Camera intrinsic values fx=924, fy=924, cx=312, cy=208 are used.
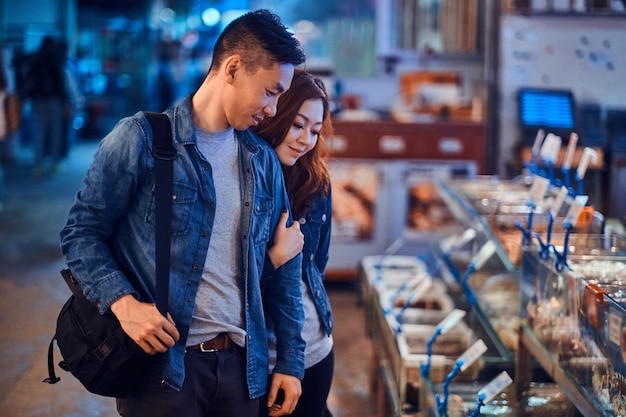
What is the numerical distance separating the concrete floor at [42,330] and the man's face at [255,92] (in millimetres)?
2685

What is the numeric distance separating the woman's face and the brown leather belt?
0.67 meters

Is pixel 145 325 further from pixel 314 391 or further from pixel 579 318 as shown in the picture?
pixel 579 318

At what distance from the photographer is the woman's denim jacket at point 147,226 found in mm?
2152

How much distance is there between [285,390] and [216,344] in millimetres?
284

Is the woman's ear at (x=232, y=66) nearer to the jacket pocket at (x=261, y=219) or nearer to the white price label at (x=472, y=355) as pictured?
the jacket pocket at (x=261, y=219)

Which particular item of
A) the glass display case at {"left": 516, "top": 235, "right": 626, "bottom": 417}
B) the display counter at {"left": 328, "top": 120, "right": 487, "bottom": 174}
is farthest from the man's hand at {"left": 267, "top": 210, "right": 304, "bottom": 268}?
the display counter at {"left": 328, "top": 120, "right": 487, "bottom": 174}

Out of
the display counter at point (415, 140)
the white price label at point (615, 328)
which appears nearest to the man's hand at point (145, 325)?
the white price label at point (615, 328)

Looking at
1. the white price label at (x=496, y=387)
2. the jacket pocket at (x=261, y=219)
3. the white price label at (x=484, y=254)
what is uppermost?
the jacket pocket at (x=261, y=219)

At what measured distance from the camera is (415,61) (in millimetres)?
7930

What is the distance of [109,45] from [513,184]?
18977 mm

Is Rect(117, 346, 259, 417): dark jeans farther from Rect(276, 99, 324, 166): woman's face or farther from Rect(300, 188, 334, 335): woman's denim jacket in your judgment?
Rect(276, 99, 324, 166): woman's face

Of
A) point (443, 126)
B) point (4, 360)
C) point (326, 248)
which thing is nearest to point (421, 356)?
point (326, 248)

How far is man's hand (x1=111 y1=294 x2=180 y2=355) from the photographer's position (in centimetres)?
209

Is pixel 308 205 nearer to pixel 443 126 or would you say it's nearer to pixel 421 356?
pixel 421 356
